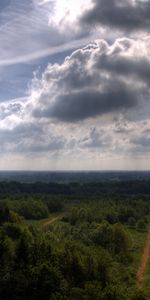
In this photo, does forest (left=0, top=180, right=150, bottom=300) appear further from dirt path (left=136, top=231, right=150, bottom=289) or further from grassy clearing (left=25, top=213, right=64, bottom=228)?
grassy clearing (left=25, top=213, right=64, bottom=228)

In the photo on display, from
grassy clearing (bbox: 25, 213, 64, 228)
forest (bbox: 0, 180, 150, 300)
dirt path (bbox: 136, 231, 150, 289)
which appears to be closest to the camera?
forest (bbox: 0, 180, 150, 300)

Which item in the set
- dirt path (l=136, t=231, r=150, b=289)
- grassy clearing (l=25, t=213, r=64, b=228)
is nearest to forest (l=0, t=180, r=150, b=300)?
dirt path (l=136, t=231, r=150, b=289)

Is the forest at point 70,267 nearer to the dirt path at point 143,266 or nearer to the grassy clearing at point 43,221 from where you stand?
the dirt path at point 143,266

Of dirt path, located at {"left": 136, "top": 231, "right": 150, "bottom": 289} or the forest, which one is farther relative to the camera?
dirt path, located at {"left": 136, "top": 231, "right": 150, "bottom": 289}

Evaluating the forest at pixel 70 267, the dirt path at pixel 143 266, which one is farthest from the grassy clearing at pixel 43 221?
the dirt path at pixel 143 266

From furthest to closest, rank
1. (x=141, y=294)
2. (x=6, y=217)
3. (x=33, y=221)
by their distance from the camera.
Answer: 1. (x=33, y=221)
2. (x=6, y=217)
3. (x=141, y=294)

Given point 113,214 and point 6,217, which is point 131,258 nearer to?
point 6,217

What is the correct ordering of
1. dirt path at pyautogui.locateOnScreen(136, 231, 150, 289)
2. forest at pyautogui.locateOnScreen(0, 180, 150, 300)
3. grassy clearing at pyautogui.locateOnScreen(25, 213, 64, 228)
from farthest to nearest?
grassy clearing at pyautogui.locateOnScreen(25, 213, 64, 228) → dirt path at pyautogui.locateOnScreen(136, 231, 150, 289) → forest at pyautogui.locateOnScreen(0, 180, 150, 300)

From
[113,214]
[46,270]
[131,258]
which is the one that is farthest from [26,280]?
[113,214]

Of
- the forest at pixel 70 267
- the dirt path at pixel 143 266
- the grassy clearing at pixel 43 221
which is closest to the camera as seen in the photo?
the forest at pixel 70 267

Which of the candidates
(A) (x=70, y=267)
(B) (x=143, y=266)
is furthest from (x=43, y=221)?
(A) (x=70, y=267)

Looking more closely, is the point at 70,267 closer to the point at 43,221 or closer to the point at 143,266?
the point at 143,266
